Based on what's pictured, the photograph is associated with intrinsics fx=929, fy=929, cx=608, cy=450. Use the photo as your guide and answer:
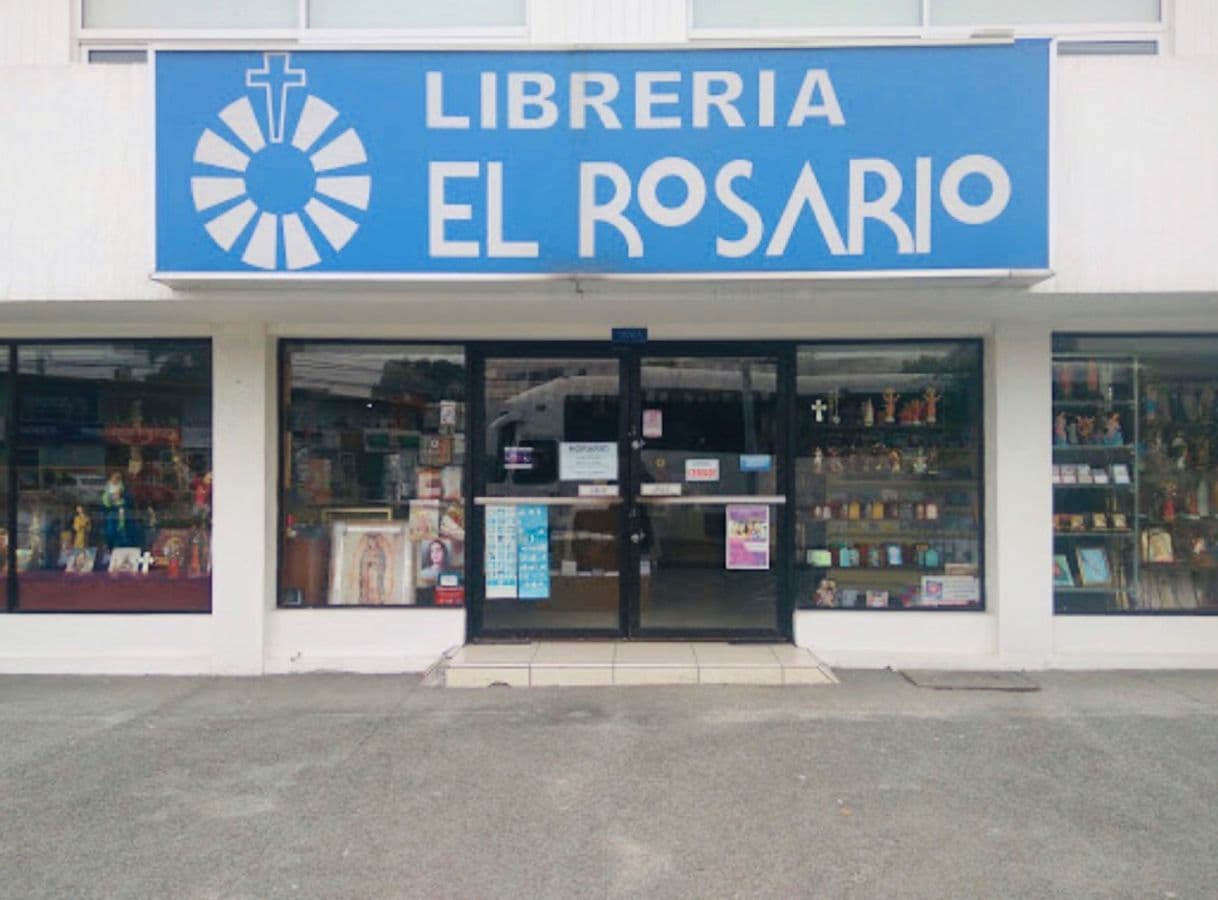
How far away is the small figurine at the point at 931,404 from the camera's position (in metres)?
7.29

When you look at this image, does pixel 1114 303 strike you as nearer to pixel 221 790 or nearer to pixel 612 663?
pixel 612 663

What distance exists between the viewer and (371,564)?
7.30 m

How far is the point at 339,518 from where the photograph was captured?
290 inches

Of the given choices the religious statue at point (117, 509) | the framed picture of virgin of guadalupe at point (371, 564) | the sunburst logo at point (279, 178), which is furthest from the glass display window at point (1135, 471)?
the religious statue at point (117, 509)

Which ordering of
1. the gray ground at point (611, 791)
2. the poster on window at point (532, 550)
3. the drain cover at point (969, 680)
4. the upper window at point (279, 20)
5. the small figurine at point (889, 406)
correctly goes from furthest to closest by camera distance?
1. the small figurine at point (889, 406)
2. the poster on window at point (532, 550)
3. the upper window at point (279, 20)
4. the drain cover at point (969, 680)
5. the gray ground at point (611, 791)

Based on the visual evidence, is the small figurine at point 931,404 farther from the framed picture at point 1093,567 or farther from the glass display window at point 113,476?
the glass display window at point 113,476

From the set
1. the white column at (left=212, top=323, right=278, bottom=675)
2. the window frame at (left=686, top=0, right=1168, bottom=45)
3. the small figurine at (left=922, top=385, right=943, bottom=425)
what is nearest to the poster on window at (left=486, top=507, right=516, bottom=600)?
the white column at (left=212, top=323, right=278, bottom=675)

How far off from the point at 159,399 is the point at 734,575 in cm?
467

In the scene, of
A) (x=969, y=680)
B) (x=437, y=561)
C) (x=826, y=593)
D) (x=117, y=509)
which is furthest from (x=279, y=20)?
(x=969, y=680)

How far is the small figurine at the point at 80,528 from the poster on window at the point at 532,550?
3439 mm

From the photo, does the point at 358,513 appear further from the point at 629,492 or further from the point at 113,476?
the point at 629,492

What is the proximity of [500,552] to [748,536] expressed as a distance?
6.34 ft

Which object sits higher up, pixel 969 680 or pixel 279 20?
pixel 279 20

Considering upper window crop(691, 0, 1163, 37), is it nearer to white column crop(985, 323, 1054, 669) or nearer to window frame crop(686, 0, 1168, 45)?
window frame crop(686, 0, 1168, 45)
